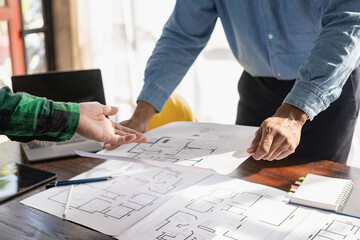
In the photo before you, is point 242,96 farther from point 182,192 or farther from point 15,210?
point 15,210

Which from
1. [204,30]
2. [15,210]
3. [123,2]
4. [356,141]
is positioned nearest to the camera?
[15,210]

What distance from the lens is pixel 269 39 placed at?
143cm

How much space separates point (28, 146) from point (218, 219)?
2.48 feet

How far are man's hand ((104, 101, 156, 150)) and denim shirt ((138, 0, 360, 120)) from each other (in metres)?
0.02

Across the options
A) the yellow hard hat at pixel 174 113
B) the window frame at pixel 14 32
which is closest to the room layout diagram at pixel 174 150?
the yellow hard hat at pixel 174 113

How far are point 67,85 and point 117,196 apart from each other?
0.61 meters

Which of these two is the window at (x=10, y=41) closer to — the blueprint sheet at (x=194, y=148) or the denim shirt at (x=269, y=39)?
the denim shirt at (x=269, y=39)

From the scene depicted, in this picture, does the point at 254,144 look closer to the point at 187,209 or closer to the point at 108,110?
the point at 187,209

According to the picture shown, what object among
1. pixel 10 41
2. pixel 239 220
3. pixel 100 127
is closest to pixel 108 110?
pixel 100 127

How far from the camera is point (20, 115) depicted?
0.91m

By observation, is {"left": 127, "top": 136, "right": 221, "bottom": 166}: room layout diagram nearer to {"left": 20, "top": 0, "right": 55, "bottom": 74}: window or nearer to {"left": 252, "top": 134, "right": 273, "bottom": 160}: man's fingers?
{"left": 252, "top": 134, "right": 273, "bottom": 160}: man's fingers

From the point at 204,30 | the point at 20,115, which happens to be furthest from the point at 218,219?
the point at 204,30

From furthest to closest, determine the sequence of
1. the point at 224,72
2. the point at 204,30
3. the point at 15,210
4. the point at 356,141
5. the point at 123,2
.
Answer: the point at 123,2
the point at 224,72
the point at 356,141
the point at 204,30
the point at 15,210

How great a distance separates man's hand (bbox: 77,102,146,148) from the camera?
101cm
